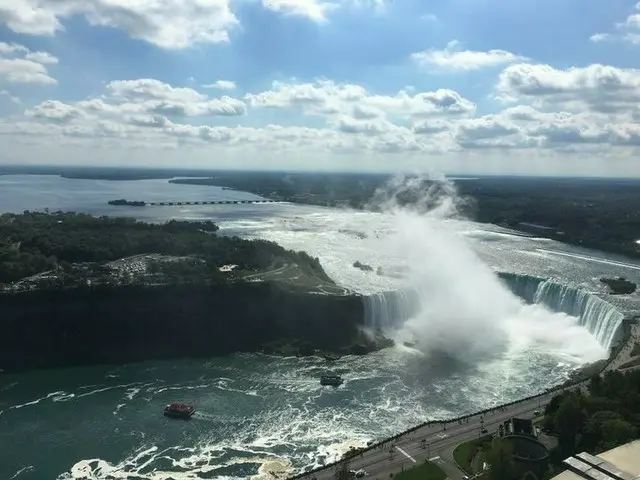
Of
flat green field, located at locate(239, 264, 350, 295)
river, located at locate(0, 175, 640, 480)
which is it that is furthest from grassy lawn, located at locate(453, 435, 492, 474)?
flat green field, located at locate(239, 264, 350, 295)

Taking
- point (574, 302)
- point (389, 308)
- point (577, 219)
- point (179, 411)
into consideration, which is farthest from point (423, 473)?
point (577, 219)

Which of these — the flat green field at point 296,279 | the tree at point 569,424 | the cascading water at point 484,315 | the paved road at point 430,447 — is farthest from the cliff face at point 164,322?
the tree at point 569,424

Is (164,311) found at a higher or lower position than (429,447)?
higher

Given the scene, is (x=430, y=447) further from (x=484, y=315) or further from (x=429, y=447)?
(x=484, y=315)

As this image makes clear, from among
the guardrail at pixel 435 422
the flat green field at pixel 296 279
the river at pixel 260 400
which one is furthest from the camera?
the flat green field at pixel 296 279

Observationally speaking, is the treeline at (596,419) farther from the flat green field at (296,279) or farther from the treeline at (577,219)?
the treeline at (577,219)

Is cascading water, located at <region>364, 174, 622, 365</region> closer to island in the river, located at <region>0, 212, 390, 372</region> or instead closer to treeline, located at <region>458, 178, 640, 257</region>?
island in the river, located at <region>0, 212, 390, 372</region>

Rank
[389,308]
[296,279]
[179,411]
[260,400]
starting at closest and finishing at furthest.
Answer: [179,411] < [260,400] < [389,308] < [296,279]
